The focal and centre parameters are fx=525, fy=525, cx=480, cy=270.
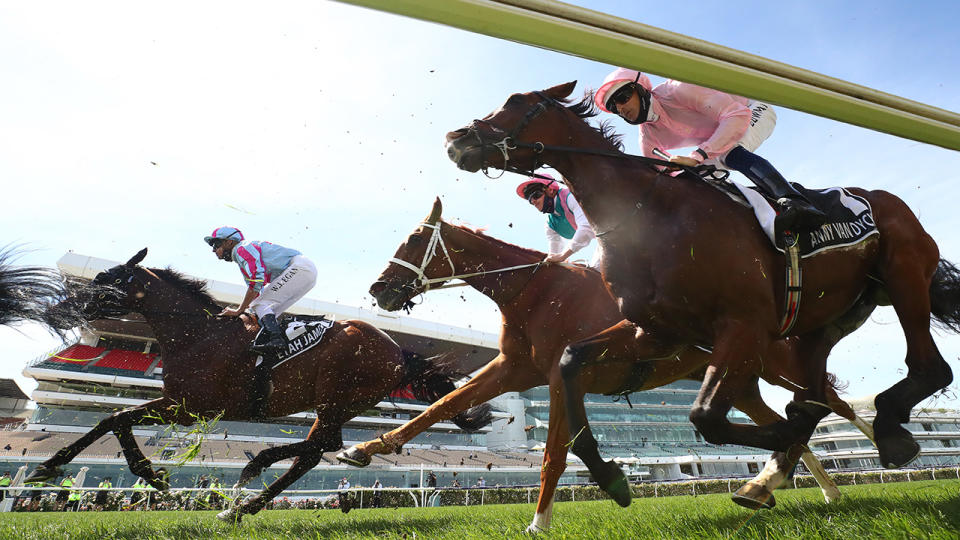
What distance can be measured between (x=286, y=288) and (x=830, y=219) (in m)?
4.81

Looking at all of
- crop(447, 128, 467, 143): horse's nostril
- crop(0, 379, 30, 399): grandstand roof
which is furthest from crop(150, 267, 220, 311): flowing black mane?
crop(0, 379, 30, 399): grandstand roof

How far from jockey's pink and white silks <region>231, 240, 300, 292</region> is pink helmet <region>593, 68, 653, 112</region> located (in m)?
4.01

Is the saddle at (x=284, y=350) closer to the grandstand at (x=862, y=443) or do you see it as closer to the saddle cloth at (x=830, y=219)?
the saddle cloth at (x=830, y=219)

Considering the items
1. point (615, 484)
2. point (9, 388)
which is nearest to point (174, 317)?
point (615, 484)

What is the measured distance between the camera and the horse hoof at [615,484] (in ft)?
9.14

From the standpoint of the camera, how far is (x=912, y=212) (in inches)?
115

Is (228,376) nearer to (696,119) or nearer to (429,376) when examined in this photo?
(429,376)

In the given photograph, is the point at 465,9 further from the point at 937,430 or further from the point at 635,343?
the point at 937,430

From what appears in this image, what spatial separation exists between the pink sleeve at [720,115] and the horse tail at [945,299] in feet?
5.51

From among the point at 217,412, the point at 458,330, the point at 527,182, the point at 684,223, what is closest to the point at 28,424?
the point at 458,330

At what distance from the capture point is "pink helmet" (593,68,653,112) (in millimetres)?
2951

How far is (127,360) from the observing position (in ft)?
97.8

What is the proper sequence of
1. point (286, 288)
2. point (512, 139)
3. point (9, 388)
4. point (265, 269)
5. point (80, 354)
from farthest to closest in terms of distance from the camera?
point (9, 388) → point (80, 354) → point (265, 269) → point (286, 288) → point (512, 139)

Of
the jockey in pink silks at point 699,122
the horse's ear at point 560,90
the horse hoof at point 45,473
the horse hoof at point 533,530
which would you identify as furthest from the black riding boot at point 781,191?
the horse hoof at point 45,473
